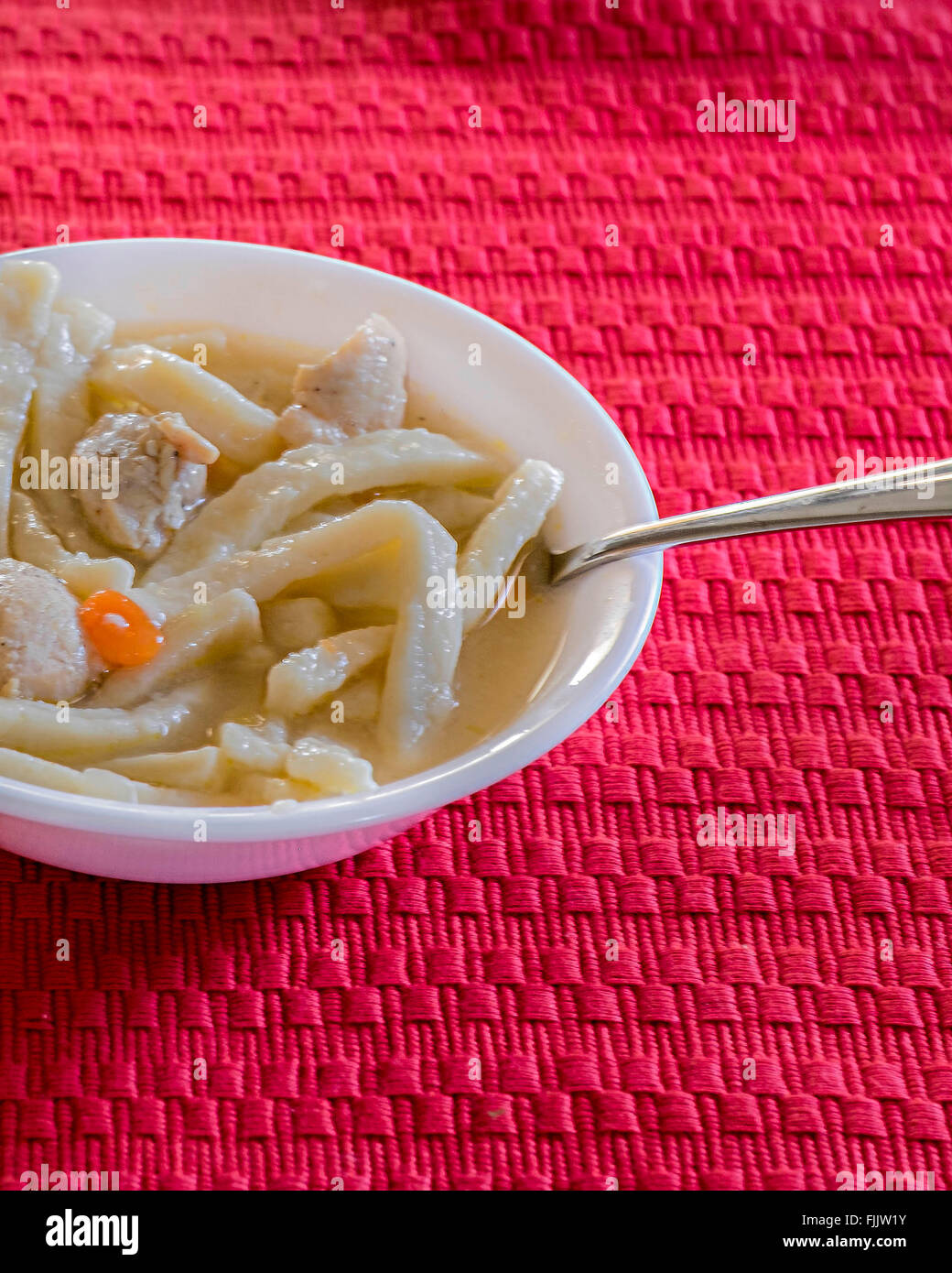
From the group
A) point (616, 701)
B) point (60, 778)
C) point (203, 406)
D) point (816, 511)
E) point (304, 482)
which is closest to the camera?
point (60, 778)

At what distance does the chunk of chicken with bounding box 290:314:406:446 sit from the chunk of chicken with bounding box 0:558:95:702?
0.46 metres

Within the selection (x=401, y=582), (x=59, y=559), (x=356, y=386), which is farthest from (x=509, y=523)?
(x=59, y=559)

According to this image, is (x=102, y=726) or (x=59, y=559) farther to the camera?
(x=59, y=559)

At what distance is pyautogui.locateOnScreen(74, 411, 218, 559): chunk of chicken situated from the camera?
1790 mm

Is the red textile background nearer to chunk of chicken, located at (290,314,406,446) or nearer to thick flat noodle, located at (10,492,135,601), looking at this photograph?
thick flat noodle, located at (10,492,135,601)

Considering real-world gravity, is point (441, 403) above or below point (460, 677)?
above

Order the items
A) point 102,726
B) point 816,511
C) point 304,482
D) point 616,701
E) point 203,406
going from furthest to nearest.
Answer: point 616,701
point 203,406
point 304,482
point 816,511
point 102,726

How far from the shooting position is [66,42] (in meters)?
2.82

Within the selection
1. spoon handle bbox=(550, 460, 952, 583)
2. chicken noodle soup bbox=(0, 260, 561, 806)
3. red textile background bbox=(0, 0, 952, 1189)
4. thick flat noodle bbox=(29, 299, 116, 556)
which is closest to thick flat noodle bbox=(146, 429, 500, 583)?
chicken noodle soup bbox=(0, 260, 561, 806)

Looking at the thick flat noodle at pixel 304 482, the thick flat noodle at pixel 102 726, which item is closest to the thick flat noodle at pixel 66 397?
the thick flat noodle at pixel 304 482

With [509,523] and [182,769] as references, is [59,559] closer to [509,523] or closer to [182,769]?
[182,769]

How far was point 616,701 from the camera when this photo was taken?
2033 millimetres

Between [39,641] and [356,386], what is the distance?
61 centimetres

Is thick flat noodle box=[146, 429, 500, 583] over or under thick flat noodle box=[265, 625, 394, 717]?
over
